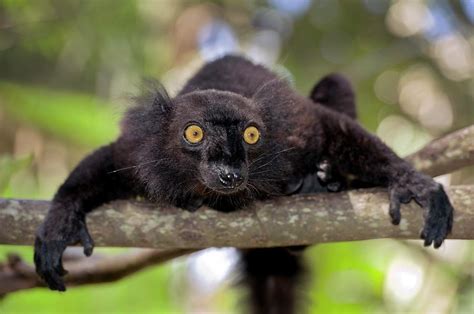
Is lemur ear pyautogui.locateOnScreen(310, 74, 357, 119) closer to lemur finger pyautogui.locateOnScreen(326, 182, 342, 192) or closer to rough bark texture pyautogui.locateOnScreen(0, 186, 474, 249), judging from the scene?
lemur finger pyautogui.locateOnScreen(326, 182, 342, 192)

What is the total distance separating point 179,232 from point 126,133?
3.07ft

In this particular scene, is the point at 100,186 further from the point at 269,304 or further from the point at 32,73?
the point at 32,73

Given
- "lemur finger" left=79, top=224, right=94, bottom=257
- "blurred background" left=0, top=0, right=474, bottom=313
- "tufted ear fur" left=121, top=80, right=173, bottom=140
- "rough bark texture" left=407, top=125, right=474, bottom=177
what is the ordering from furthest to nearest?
"blurred background" left=0, top=0, right=474, bottom=313 < "rough bark texture" left=407, top=125, right=474, bottom=177 < "tufted ear fur" left=121, top=80, right=173, bottom=140 < "lemur finger" left=79, top=224, right=94, bottom=257

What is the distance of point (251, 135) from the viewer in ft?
13.4

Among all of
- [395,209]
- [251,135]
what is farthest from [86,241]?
[395,209]

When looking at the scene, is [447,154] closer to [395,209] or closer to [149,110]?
[395,209]

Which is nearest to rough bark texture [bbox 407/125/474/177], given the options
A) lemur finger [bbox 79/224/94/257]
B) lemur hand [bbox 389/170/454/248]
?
lemur hand [bbox 389/170/454/248]

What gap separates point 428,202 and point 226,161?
49.5 inches

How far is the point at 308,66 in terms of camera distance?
9.85 m

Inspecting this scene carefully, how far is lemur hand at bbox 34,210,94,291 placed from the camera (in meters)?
4.32

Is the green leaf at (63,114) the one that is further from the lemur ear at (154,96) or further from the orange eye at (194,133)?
the orange eye at (194,133)

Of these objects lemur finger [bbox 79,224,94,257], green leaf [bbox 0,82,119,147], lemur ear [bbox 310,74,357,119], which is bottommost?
green leaf [bbox 0,82,119,147]

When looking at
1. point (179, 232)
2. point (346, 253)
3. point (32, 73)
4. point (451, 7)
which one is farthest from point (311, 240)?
point (32, 73)

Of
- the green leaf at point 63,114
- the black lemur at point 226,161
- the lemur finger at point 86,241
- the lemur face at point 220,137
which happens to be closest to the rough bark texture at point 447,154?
the black lemur at point 226,161
